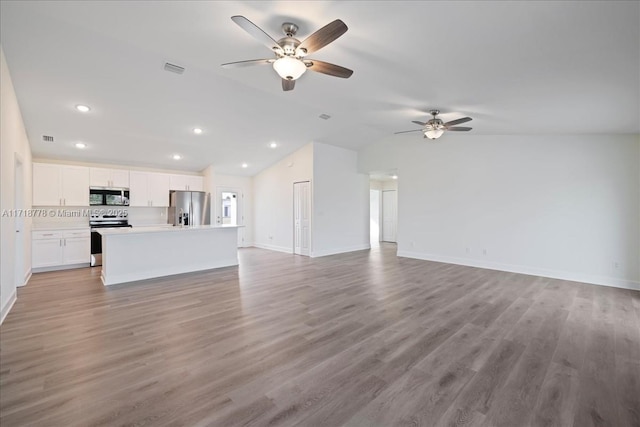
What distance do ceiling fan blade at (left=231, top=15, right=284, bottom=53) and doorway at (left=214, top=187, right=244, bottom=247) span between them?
704 centimetres

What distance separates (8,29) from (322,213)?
20.0 ft

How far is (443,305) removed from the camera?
3729 mm

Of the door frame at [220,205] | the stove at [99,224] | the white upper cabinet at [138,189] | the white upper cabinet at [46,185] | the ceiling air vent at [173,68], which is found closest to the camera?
the ceiling air vent at [173,68]

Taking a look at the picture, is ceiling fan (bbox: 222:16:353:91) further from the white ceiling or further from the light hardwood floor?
the light hardwood floor

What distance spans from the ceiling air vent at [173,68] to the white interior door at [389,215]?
8518mm

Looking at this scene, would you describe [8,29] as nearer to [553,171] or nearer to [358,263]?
[358,263]

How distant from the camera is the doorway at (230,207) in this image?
354 inches

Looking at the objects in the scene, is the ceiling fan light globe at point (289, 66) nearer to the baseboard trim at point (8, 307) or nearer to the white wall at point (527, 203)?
the baseboard trim at point (8, 307)

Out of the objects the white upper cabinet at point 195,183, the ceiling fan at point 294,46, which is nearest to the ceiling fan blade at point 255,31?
the ceiling fan at point 294,46

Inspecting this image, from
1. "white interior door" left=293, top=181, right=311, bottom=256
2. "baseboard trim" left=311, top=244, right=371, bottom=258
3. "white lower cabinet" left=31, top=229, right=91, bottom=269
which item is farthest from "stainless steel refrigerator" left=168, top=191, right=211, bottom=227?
"baseboard trim" left=311, top=244, right=371, bottom=258

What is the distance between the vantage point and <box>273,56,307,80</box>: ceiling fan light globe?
2.60m

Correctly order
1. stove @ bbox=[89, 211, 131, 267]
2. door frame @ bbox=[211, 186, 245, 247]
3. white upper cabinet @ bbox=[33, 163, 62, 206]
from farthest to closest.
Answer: door frame @ bbox=[211, 186, 245, 247], stove @ bbox=[89, 211, 131, 267], white upper cabinet @ bbox=[33, 163, 62, 206]

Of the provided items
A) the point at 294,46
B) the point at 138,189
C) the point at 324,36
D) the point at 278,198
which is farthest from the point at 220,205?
the point at 324,36

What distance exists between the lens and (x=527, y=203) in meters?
5.61
